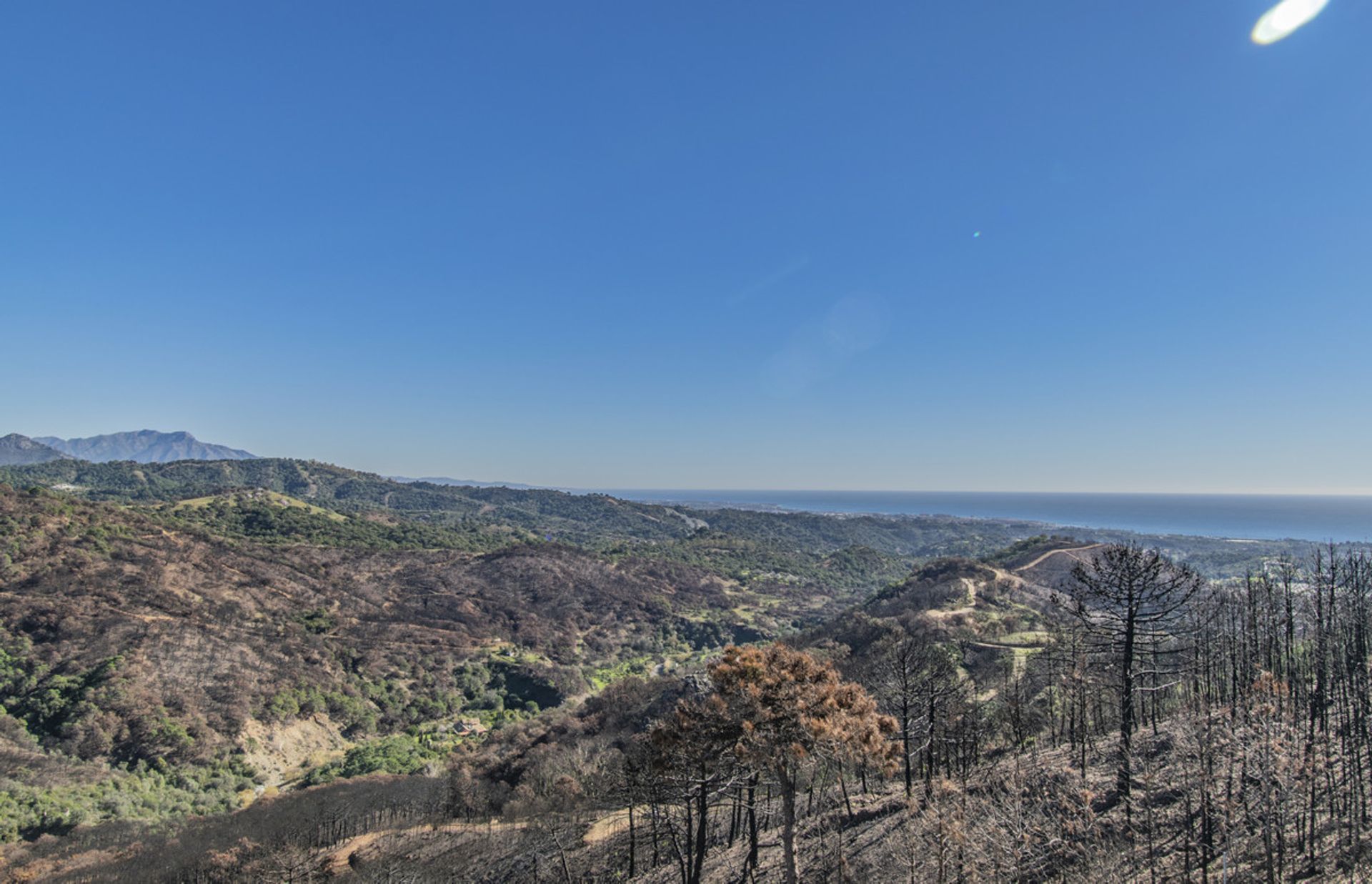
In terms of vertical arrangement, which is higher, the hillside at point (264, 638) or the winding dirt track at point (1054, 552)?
the winding dirt track at point (1054, 552)

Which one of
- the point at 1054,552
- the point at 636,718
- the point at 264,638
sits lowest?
the point at 264,638

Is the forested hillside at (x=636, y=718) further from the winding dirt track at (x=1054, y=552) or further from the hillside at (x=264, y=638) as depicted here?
the winding dirt track at (x=1054, y=552)

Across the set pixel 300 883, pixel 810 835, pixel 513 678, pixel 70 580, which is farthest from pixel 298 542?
pixel 810 835

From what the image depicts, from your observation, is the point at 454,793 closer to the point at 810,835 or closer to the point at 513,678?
the point at 810,835

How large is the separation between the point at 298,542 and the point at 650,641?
7403 centimetres

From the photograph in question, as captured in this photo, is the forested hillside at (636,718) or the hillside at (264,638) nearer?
the forested hillside at (636,718)

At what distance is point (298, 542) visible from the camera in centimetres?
11538

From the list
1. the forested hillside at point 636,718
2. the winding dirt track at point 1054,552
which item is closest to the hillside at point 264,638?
the forested hillside at point 636,718

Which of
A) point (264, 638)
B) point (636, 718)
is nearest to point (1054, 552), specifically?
point (636, 718)

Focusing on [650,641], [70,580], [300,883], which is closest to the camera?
[300,883]

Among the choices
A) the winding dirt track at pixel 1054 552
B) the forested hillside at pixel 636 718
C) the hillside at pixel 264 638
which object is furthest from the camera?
the winding dirt track at pixel 1054 552

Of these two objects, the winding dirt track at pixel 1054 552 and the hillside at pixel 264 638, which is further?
the winding dirt track at pixel 1054 552

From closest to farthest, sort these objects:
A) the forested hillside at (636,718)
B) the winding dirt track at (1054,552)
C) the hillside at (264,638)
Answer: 1. the forested hillside at (636,718)
2. the hillside at (264,638)
3. the winding dirt track at (1054,552)

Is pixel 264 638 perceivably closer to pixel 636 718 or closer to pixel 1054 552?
pixel 636 718
